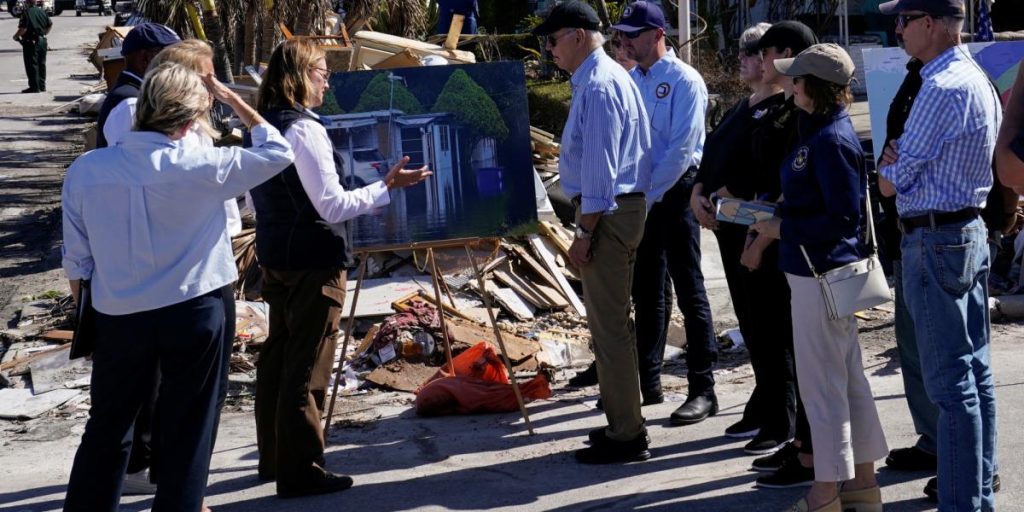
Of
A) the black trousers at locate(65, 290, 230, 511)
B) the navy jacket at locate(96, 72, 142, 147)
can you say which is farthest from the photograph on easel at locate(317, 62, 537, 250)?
the black trousers at locate(65, 290, 230, 511)

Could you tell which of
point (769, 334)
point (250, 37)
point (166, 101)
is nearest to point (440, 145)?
point (769, 334)

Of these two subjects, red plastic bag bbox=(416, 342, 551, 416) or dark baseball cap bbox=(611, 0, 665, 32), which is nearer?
dark baseball cap bbox=(611, 0, 665, 32)

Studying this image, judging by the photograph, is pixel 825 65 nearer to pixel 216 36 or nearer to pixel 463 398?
pixel 463 398

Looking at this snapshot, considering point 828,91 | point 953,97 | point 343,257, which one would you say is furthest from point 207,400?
point 953,97

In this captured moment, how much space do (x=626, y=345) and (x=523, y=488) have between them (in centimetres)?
82

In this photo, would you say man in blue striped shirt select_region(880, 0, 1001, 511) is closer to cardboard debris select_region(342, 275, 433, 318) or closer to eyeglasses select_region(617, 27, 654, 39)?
eyeglasses select_region(617, 27, 654, 39)

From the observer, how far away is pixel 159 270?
4066mm

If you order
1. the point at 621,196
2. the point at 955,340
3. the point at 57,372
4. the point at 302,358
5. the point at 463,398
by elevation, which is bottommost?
the point at 463,398

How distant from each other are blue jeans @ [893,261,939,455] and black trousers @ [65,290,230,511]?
2.95 m

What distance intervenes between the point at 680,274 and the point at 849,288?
1.90 meters

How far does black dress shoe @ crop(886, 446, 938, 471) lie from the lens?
5129mm

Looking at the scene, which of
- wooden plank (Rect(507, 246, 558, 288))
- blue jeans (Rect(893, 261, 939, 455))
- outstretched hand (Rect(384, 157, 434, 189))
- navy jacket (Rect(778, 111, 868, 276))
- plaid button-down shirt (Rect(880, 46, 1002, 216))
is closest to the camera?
plaid button-down shirt (Rect(880, 46, 1002, 216))

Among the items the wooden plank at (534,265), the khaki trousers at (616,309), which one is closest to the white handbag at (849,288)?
the khaki trousers at (616,309)

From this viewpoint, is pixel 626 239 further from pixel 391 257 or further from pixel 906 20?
pixel 391 257
